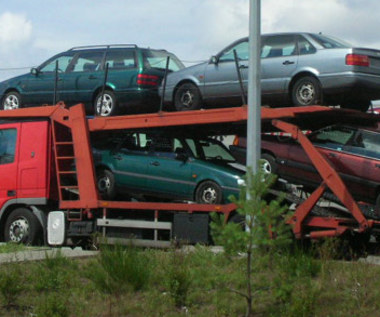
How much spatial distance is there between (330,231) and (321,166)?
1.00 m

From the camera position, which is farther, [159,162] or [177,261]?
[159,162]

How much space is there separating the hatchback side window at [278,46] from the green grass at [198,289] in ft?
15.1

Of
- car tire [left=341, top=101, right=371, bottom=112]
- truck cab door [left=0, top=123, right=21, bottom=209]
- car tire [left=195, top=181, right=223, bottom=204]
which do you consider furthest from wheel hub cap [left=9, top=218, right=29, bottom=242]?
car tire [left=341, top=101, right=371, bottom=112]

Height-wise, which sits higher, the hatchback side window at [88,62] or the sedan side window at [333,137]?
the hatchback side window at [88,62]

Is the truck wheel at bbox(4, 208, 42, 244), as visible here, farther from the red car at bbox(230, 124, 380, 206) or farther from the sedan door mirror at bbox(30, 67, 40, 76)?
the red car at bbox(230, 124, 380, 206)

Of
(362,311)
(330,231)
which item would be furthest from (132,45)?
(362,311)

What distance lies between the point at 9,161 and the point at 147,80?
3.07 metres

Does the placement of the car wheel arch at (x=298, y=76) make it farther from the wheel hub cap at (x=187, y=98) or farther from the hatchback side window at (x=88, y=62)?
the hatchback side window at (x=88, y=62)

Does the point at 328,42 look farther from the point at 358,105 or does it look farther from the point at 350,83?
the point at 358,105

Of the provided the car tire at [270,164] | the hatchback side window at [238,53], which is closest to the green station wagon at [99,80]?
the hatchback side window at [238,53]

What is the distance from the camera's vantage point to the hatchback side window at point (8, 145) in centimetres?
1553

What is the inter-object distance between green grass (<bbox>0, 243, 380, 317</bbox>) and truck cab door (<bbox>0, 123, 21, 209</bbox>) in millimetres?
5081

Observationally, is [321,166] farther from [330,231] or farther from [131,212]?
[131,212]

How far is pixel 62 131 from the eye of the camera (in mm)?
15242
